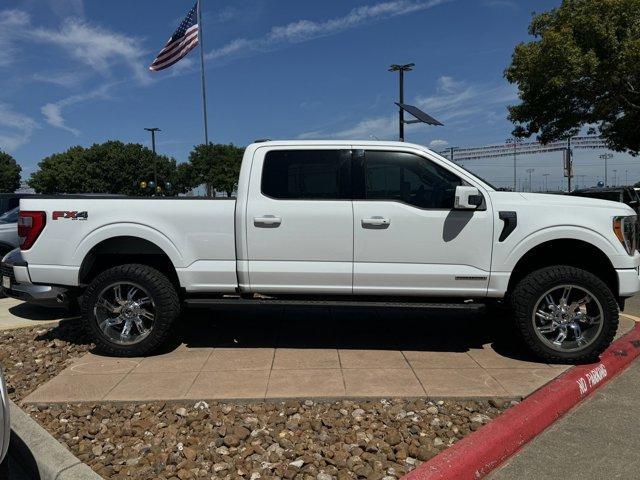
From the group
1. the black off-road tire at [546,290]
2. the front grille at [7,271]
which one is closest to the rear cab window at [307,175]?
the black off-road tire at [546,290]

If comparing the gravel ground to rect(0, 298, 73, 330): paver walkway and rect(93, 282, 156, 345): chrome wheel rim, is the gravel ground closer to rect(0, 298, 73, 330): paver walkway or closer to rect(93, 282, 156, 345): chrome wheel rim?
rect(93, 282, 156, 345): chrome wheel rim

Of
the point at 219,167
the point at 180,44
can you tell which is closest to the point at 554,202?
the point at 180,44

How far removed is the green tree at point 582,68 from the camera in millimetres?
13164

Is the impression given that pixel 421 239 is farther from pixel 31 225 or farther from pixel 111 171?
pixel 111 171

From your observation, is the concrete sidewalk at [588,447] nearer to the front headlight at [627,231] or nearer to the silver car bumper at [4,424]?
the front headlight at [627,231]

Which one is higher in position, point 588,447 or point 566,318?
point 566,318

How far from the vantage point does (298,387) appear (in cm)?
408

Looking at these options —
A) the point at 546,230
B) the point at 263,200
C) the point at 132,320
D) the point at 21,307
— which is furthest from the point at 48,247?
the point at 546,230

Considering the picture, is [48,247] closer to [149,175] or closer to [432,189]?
[432,189]

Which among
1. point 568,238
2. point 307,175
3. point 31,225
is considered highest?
point 307,175

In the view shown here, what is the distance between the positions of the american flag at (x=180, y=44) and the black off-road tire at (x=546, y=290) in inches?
849

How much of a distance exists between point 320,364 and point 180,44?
21.8 meters

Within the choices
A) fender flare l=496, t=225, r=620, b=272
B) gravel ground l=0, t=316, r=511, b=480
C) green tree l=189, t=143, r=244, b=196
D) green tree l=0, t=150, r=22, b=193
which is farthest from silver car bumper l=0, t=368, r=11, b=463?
green tree l=0, t=150, r=22, b=193

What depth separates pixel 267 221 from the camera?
4.60 m
